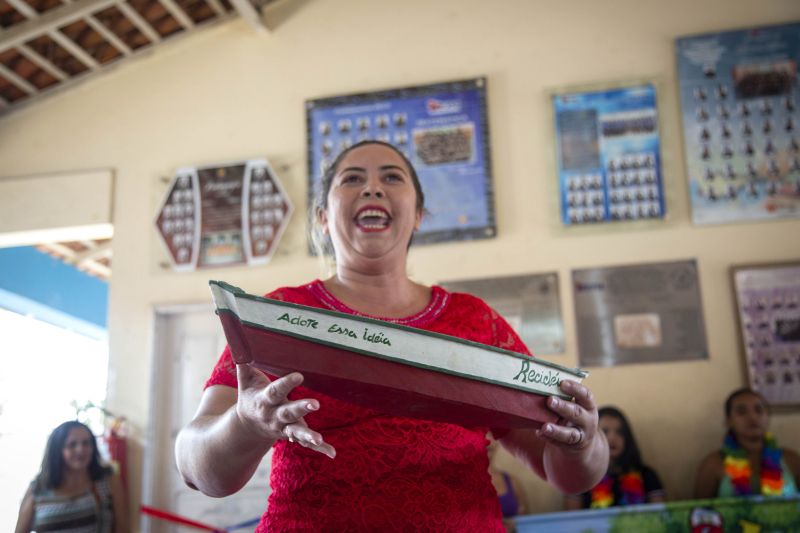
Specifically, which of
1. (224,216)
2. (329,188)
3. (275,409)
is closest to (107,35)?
(224,216)

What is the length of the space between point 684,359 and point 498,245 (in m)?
1.26

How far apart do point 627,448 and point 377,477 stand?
318 cm

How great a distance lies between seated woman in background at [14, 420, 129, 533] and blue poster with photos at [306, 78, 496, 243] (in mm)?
2052

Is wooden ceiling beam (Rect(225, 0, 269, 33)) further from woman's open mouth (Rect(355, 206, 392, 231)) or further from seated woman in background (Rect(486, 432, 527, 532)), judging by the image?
woman's open mouth (Rect(355, 206, 392, 231))

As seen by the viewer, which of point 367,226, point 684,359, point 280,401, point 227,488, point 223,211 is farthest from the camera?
point 223,211

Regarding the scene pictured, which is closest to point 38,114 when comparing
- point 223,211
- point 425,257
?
point 223,211

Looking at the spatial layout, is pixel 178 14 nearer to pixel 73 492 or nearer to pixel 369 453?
pixel 73 492

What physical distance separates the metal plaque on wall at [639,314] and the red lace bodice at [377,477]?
332 cm

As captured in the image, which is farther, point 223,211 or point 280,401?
point 223,211

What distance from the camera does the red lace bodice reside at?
1112mm

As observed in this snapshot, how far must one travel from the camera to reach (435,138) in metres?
4.87

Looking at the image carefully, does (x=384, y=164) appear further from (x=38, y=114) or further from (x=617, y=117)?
(x=38, y=114)

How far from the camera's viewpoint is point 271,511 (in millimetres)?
1161

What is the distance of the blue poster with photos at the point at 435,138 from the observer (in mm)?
4715
